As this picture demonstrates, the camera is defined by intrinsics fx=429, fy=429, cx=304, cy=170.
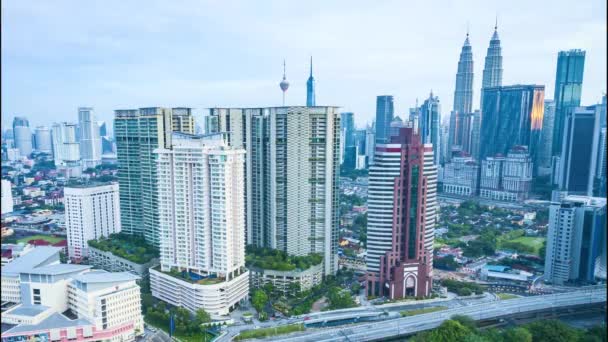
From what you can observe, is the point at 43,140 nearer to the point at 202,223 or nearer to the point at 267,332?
the point at 202,223

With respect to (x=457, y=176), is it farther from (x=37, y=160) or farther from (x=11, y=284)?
(x=37, y=160)

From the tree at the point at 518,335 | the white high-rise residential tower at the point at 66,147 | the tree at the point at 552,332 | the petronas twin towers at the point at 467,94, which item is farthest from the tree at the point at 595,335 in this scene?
the white high-rise residential tower at the point at 66,147

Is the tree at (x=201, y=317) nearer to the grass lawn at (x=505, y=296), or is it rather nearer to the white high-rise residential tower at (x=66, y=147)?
the grass lawn at (x=505, y=296)

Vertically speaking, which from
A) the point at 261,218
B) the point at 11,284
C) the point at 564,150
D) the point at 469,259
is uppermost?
the point at 564,150

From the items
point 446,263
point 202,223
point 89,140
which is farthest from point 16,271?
point 89,140

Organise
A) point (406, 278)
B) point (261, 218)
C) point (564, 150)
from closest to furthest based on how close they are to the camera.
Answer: point (406, 278) → point (261, 218) → point (564, 150)

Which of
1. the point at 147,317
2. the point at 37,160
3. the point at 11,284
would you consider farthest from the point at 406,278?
the point at 37,160

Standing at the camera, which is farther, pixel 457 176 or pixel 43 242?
pixel 457 176
